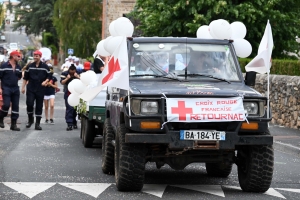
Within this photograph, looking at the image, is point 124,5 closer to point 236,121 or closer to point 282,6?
point 282,6

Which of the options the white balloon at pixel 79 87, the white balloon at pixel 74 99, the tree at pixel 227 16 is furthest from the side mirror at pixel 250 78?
the tree at pixel 227 16

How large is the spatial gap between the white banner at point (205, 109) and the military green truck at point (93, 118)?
201 inches

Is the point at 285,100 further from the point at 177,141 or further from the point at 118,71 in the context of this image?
the point at 177,141

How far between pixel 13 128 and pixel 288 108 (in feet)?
22.5

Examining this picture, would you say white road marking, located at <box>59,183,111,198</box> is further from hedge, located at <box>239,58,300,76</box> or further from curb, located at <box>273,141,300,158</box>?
hedge, located at <box>239,58,300,76</box>

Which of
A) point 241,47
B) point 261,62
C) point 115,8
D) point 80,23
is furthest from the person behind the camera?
point 80,23

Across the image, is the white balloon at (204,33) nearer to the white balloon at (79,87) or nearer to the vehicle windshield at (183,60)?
the vehicle windshield at (183,60)

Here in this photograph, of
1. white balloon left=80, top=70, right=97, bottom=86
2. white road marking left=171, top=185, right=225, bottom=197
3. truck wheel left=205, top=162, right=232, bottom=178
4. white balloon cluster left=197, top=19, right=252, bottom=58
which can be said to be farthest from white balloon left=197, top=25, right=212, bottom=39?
white balloon left=80, top=70, right=97, bottom=86

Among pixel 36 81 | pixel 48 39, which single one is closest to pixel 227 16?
pixel 36 81

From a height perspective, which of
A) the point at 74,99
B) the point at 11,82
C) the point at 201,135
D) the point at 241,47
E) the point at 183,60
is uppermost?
the point at 241,47

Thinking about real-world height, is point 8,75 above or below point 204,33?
below

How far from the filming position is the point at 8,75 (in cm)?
1986

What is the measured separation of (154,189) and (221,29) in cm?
256

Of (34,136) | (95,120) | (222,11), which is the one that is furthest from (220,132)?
(222,11)
